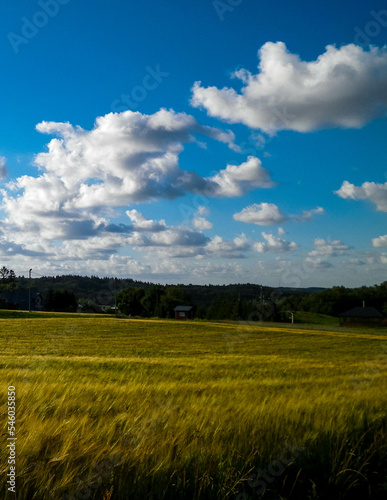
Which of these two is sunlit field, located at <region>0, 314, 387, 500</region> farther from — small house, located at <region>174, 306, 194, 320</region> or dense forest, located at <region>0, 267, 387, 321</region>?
small house, located at <region>174, 306, 194, 320</region>

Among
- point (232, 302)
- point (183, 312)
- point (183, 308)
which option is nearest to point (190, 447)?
point (232, 302)

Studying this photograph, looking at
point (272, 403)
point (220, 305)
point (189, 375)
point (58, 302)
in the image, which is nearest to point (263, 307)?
point (220, 305)

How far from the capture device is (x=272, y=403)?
208 inches

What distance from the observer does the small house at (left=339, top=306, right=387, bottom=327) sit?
89519mm

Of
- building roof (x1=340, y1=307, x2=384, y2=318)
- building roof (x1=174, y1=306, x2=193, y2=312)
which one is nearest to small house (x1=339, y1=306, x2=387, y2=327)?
building roof (x1=340, y1=307, x2=384, y2=318)

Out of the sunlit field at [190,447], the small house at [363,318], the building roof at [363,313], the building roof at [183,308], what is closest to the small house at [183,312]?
the building roof at [183,308]

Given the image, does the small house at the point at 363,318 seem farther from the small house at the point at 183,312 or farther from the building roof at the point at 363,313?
the small house at the point at 183,312

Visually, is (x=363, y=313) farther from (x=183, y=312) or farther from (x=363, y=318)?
(x=183, y=312)

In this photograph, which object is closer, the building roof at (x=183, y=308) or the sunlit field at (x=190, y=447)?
the sunlit field at (x=190, y=447)

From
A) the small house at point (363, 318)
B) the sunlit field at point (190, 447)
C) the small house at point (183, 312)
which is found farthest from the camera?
the small house at point (183, 312)

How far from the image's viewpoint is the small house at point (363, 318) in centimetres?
8952

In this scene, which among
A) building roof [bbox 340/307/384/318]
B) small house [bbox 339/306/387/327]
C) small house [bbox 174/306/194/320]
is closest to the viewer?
small house [bbox 339/306/387/327]

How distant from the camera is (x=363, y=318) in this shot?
91.4 metres

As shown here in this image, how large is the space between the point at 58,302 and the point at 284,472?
132 m
